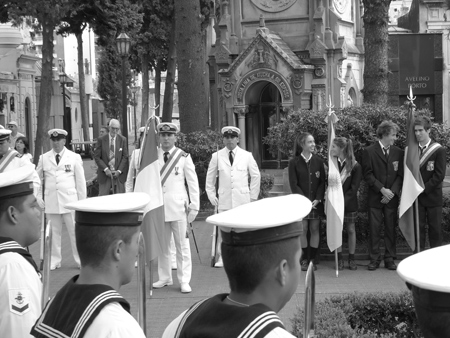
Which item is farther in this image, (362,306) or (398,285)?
(398,285)

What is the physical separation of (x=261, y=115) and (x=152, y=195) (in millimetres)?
14668

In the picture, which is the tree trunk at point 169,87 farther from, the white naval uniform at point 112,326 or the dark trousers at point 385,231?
the white naval uniform at point 112,326

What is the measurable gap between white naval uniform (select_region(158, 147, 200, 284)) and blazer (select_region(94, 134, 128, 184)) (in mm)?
5776

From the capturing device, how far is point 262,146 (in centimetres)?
2550

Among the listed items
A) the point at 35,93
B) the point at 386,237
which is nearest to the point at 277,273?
the point at 386,237

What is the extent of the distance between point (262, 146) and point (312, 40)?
349cm

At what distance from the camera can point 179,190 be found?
11.8m

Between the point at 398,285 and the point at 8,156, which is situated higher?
the point at 8,156

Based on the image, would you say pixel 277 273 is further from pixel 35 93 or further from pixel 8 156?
pixel 35 93

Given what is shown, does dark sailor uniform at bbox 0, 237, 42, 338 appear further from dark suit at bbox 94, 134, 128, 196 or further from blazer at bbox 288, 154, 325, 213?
dark suit at bbox 94, 134, 128, 196

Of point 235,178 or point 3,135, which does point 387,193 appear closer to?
point 235,178

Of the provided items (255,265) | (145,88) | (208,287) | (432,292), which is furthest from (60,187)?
(145,88)

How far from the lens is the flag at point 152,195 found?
11.3 meters

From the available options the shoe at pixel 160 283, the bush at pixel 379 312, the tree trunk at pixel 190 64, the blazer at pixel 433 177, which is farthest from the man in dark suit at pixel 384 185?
the tree trunk at pixel 190 64
